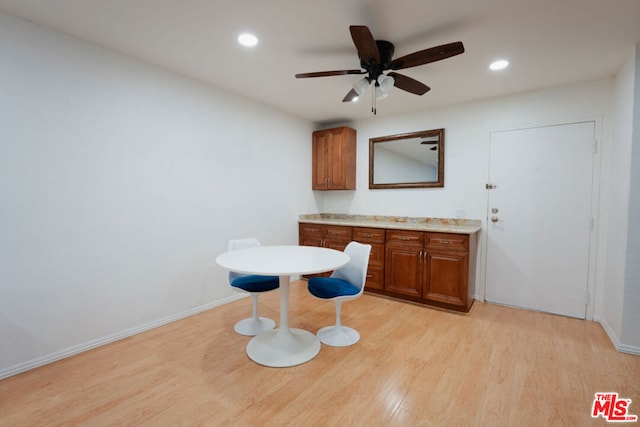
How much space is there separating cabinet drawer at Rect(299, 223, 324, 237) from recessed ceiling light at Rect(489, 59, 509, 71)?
2612 mm

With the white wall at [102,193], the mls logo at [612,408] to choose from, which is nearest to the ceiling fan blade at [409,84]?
the white wall at [102,193]

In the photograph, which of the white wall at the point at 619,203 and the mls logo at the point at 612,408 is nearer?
the mls logo at the point at 612,408

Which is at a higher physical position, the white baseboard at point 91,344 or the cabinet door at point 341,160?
the cabinet door at point 341,160

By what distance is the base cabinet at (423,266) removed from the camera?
120 inches

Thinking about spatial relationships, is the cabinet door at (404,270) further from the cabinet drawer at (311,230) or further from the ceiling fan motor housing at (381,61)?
the ceiling fan motor housing at (381,61)

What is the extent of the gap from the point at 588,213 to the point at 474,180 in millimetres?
1089

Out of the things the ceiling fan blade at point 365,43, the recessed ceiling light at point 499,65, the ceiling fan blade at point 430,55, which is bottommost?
the ceiling fan blade at point 430,55

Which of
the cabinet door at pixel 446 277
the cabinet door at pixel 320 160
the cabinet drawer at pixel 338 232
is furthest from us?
the cabinet door at pixel 320 160

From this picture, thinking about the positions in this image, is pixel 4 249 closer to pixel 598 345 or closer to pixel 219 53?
pixel 219 53

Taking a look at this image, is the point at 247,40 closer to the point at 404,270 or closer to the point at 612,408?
the point at 404,270

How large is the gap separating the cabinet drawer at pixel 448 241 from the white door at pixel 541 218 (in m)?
0.62

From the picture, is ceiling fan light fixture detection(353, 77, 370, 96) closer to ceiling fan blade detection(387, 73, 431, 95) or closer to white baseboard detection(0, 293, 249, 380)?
ceiling fan blade detection(387, 73, 431, 95)

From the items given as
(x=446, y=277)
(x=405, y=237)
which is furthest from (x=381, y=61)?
(x=446, y=277)

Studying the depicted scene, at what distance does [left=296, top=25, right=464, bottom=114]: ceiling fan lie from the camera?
1.79 meters
